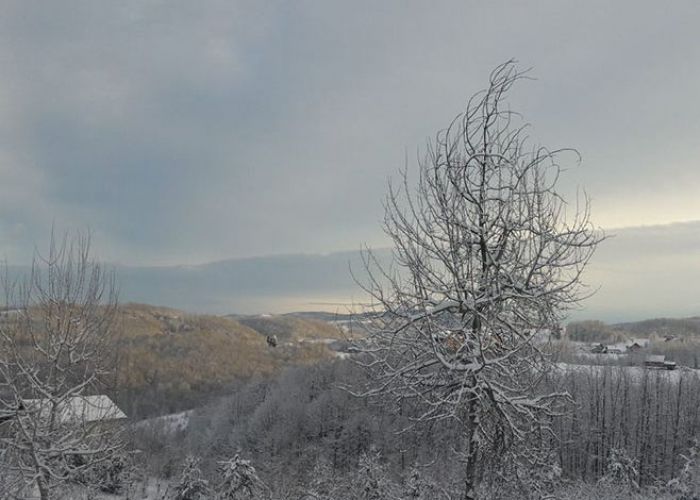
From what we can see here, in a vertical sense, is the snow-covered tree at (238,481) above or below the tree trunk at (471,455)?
below

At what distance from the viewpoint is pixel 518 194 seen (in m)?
5.45

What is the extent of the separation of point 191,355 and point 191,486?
266 feet

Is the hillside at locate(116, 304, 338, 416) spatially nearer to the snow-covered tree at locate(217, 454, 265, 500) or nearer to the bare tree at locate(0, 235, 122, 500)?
the snow-covered tree at locate(217, 454, 265, 500)

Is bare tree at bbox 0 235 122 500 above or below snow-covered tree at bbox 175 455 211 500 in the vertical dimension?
above

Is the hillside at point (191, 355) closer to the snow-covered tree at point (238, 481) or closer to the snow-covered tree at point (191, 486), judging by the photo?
the snow-covered tree at point (191, 486)

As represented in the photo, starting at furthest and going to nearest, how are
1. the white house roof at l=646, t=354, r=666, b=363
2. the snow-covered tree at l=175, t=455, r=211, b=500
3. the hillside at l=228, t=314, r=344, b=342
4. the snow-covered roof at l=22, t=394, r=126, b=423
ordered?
1. the hillside at l=228, t=314, r=344, b=342
2. the white house roof at l=646, t=354, r=666, b=363
3. the snow-covered tree at l=175, t=455, r=211, b=500
4. the snow-covered roof at l=22, t=394, r=126, b=423

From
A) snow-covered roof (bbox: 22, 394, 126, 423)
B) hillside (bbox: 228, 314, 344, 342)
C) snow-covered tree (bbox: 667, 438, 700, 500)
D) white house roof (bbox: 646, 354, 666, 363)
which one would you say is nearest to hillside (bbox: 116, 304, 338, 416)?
hillside (bbox: 228, 314, 344, 342)

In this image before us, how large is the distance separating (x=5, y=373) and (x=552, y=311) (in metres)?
7.92

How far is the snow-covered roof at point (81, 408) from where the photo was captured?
7.86 m

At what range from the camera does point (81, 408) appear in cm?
883

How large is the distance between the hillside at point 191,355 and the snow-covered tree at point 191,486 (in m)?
43.4

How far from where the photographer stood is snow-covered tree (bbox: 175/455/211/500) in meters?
18.1

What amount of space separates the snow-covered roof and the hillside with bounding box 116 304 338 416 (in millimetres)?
53593

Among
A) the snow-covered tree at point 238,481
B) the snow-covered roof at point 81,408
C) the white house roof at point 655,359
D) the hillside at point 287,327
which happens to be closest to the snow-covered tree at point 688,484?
the snow-covered tree at point 238,481
